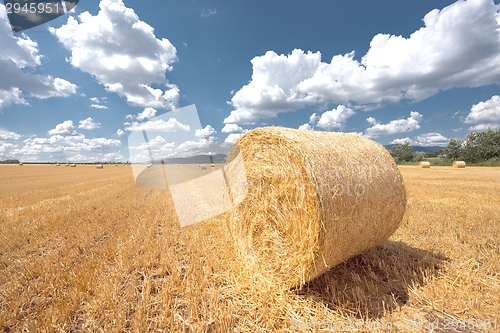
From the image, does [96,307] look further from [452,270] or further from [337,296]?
[452,270]

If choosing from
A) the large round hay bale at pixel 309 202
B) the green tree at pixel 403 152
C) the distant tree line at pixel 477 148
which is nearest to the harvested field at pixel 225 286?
the large round hay bale at pixel 309 202

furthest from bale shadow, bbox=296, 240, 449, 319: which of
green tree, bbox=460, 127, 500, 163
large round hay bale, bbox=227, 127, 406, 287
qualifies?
green tree, bbox=460, 127, 500, 163

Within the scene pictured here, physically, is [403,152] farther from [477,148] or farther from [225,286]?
[225,286]

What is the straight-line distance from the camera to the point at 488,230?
464 cm

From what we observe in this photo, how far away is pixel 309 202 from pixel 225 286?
66.6 inches

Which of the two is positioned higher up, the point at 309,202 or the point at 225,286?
the point at 309,202

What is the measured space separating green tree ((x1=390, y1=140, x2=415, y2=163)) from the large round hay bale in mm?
64745

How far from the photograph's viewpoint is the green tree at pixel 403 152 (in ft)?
197

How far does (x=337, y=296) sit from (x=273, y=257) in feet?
3.13

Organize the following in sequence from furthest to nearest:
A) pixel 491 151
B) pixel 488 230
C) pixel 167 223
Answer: pixel 491 151, pixel 167 223, pixel 488 230

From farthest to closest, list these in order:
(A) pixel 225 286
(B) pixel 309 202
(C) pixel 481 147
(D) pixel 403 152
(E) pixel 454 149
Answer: (D) pixel 403 152
(E) pixel 454 149
(C) pixel 481 147
(A) pixel 225 286
(B) pixel 309 202

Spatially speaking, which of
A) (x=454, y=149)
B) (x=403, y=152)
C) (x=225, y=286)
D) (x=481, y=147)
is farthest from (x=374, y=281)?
(x=403, y=152)

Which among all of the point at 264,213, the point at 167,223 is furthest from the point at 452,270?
the point at 167,223

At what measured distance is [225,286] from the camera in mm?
3248
